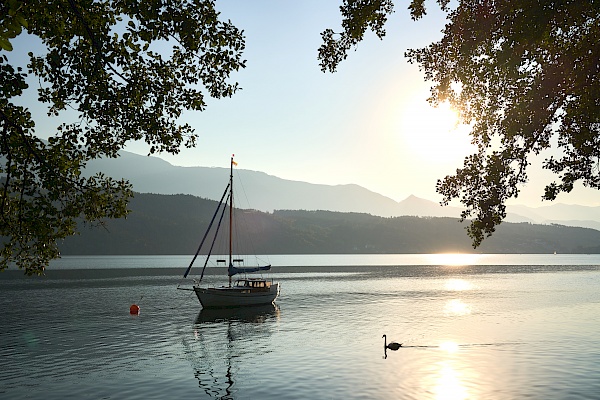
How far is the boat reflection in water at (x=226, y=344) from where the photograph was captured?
30.8 meters

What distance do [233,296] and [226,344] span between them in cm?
2495

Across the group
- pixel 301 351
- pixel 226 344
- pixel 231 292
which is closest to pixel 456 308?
pixel 231 292

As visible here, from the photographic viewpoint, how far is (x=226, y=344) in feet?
146

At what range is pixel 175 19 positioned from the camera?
510 inches

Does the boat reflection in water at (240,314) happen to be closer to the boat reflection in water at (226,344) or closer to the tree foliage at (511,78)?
the boat reflection in water at (226,344)

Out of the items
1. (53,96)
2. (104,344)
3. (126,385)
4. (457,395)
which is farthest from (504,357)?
(53,96)

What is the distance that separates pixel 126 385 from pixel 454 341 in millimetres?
28186

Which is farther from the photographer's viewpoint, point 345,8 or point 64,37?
point 345,8

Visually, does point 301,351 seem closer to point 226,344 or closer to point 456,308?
point 226,344

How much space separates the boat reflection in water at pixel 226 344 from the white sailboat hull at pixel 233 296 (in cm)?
112

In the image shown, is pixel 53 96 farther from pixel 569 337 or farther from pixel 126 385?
pixel 569 337

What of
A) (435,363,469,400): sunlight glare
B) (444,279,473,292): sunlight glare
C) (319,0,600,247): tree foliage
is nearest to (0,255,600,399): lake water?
(435,363,469,400): sunlight glare

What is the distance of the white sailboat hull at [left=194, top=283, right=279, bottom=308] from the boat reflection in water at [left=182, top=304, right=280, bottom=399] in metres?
1.12

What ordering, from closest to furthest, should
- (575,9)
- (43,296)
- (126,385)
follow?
(575,9) < (126,385) < (43,296)
